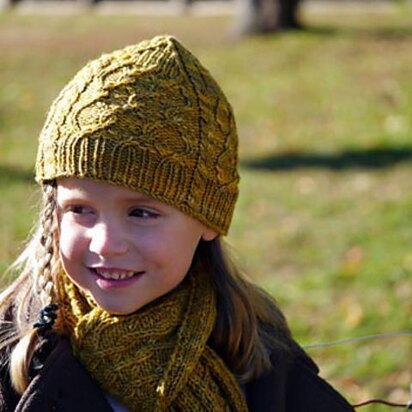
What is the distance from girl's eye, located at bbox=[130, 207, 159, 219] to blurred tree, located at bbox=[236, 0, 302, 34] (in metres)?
11.9

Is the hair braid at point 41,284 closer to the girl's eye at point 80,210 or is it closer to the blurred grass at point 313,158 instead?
the girl's eye at point 80,210

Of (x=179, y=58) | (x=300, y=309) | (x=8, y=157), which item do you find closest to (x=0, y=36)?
(x=8, y=157)

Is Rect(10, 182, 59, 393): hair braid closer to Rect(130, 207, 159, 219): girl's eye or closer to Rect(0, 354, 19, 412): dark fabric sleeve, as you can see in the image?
Rect(0, 354, 19, 412): dark fabric sleeve

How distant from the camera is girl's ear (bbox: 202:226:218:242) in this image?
9.05 ft

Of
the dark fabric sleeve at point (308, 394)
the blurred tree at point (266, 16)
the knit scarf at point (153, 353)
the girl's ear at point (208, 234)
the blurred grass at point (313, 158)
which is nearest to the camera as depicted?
the knit scarf at point (153, 353)

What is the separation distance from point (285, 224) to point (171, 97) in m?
4.71

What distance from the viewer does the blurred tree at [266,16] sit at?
14.3 meters

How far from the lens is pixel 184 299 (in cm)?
275

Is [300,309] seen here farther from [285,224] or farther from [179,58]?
[179,58]

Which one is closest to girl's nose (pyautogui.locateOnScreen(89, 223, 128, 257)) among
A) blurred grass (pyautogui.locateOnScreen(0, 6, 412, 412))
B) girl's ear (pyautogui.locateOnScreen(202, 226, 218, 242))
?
girl's ear (pyautogui.locateOnScreen(202, 226, 218, 242))

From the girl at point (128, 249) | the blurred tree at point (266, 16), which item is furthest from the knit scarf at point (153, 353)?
the blurred tree at point (266, 16)

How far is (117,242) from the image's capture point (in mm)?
2506

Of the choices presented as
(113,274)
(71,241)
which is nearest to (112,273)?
(113,274)

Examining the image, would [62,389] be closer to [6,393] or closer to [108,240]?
[6,393]
